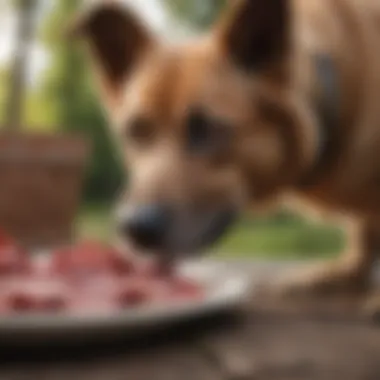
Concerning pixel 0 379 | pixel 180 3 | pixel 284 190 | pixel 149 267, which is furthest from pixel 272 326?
pixel 180 3

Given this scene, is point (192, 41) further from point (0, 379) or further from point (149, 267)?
point (0, 379)

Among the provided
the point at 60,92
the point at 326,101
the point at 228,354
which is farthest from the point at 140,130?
the point at 60,92

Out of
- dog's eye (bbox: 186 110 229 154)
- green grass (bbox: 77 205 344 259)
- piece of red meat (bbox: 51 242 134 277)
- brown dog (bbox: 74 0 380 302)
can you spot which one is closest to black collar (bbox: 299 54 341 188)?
brown dog (bbox: 74 0 380 302)

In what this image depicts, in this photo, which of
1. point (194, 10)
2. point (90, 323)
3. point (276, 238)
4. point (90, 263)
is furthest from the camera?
point (276, 238)

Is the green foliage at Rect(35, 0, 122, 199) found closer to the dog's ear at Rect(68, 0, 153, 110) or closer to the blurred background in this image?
the blurred background

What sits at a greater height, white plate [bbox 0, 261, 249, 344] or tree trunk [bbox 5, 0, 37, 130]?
tree trunk [bbox 5, 0, 37, 130]

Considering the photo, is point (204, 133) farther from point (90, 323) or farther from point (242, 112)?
point (90, 323)
